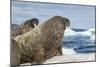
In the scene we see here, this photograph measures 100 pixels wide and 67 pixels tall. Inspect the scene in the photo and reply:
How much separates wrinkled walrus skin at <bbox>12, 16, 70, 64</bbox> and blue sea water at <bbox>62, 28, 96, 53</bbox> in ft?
0.25

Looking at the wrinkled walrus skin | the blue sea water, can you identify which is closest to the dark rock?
the wrinkled walrus skin

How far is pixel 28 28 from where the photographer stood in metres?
2.21

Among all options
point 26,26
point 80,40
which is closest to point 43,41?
point 26,26

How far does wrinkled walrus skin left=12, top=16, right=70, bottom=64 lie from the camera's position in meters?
2.20

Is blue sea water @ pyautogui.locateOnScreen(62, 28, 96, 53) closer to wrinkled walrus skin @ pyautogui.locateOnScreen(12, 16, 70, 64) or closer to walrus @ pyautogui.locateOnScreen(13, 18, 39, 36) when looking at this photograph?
wrinkled walrus skin @ pyautogui.locateOnScreen(12, 16, 70, 64)

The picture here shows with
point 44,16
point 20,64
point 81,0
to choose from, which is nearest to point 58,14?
point 44,16

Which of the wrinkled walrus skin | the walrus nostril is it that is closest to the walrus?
the wrinkled walrus skin

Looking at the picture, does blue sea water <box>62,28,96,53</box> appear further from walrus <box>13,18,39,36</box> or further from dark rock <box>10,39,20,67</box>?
dark rock <box>10,39,20,67</box>

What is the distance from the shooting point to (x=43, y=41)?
2.27m

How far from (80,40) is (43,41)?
18.1 inches

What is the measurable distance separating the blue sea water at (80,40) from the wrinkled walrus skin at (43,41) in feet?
0.25

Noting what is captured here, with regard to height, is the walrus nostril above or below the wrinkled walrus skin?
above

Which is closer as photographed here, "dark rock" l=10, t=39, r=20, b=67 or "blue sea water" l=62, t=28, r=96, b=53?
"dark rock" l=10, t=39, r=20, b=67

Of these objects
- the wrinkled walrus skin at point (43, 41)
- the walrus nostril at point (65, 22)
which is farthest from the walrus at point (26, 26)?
the walrus nostril at point (65, 22)
